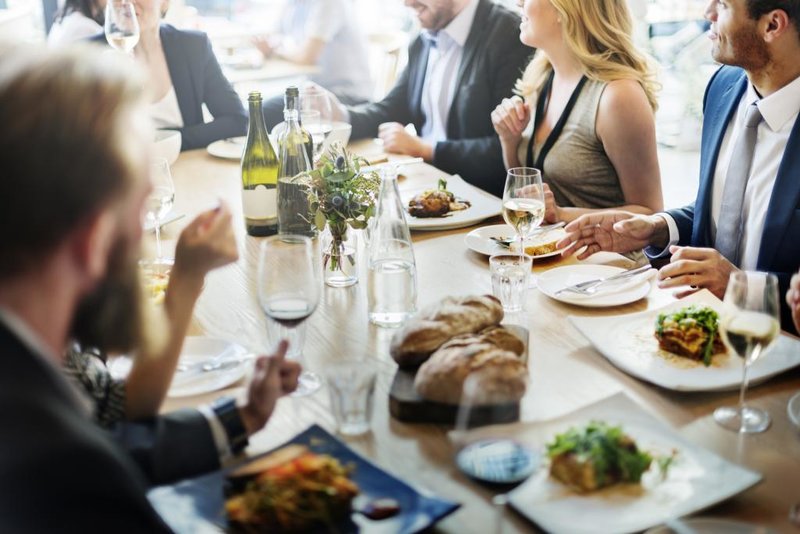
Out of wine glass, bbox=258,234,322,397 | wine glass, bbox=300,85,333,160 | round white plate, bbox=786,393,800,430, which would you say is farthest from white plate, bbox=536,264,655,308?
wine glass, bbox=300,85,333,160

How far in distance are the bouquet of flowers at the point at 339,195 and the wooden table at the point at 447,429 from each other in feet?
0.40

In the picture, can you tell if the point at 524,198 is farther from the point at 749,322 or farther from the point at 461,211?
the point at 749,322

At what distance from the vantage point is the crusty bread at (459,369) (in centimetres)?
114

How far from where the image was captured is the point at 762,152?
2.00 meters

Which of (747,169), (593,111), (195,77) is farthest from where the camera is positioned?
(195,77)

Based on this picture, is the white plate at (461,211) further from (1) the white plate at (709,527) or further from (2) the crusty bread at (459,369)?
(1) the white plate at (709,527)

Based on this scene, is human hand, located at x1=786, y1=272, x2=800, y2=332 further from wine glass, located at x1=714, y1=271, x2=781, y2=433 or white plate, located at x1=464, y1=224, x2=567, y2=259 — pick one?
white plate, located at x1=464, y1=224, x2=567, y2=259

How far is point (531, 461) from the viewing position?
984 millimetres

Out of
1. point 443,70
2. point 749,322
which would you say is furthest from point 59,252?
point 443,70

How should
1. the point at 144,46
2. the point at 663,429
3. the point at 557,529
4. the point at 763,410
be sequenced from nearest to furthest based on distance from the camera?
the point at 557,529 → the point at 663,429 → the point at 763,410 → the point at 144,46

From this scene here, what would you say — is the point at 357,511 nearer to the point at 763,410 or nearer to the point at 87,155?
the point at 87,155

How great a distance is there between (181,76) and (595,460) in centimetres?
263

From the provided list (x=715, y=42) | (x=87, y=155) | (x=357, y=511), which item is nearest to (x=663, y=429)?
(x=357, y=511)

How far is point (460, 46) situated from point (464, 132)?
0.32 meters
